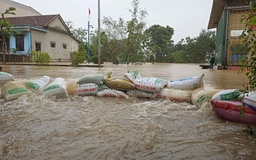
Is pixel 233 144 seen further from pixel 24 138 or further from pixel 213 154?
pixel 24 138

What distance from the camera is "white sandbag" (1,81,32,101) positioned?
2.67m

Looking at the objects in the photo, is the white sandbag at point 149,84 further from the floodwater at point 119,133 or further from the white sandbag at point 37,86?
the white sandbag at point 37,86

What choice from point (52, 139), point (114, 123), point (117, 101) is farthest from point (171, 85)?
point (52, 139)

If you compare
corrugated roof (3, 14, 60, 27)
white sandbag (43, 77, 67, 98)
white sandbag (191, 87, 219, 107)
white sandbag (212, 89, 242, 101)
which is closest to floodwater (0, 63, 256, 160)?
white sandbag (191, 87, 219, 107)

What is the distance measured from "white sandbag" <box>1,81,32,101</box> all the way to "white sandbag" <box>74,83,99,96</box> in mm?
Answer: 644

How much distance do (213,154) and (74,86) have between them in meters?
2.29

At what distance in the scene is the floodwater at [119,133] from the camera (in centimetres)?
124

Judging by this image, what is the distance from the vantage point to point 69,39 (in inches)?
736

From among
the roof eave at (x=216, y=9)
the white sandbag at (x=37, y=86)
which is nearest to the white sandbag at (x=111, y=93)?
the white sandbag at (x=37, y=86)

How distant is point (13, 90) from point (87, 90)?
37.4 inches

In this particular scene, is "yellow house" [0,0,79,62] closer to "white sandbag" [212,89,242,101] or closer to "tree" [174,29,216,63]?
"tree" [174,29,216,63]

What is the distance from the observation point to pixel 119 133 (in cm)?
156

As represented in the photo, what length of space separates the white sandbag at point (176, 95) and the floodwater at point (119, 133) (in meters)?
0.22

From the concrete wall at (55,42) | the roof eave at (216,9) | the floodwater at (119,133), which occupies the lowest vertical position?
the floodwater at (119,133)
